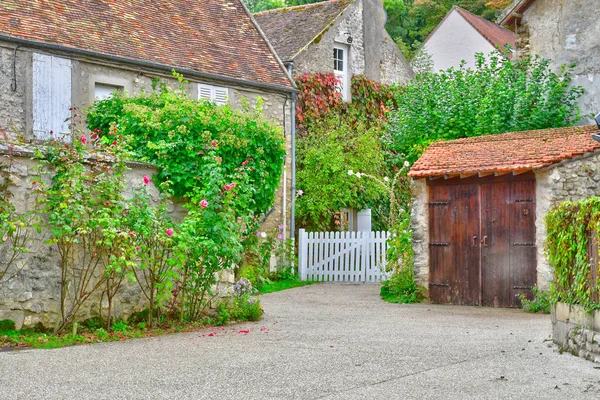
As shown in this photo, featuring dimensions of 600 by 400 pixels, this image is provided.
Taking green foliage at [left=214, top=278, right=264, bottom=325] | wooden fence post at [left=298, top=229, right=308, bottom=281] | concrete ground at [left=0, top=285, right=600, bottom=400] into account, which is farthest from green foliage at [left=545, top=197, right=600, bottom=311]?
wooden fence post at [left=298, top=229, right=308, bottom=281]

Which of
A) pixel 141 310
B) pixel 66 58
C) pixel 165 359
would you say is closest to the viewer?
pixel 165 359

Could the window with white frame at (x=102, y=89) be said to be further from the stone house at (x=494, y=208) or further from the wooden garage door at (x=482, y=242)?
the wooden garage door at (x=482, y=242)

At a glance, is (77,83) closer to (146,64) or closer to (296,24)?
(146,64)

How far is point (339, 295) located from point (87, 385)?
10.6m

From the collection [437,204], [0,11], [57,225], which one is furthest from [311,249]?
[57,225]

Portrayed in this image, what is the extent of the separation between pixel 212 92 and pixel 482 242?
765cm

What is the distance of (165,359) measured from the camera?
8.41 metres

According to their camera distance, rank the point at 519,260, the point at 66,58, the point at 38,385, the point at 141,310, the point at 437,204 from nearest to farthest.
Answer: the point at 38,385 → the point at 141,310 → the point at 519,260 → the point at 437,204 → the point at 66,58

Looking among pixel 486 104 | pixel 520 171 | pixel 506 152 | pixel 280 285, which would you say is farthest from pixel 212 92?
pixel 520 171

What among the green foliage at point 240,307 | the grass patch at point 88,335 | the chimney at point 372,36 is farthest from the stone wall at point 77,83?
the chimney at point 372,36

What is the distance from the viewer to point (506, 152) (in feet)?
50.8

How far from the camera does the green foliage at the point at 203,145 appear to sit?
Result: 1139 centimetres

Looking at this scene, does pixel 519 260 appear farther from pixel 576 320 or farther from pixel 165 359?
pixel 165 359

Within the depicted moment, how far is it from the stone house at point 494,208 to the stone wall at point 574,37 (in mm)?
3563
